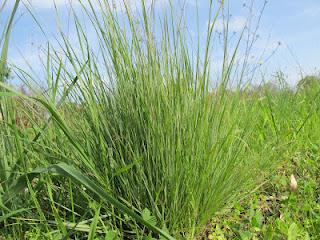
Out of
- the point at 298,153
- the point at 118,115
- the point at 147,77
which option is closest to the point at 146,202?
the point at 118,115

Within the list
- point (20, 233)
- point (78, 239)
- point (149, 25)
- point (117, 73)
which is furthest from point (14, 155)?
point (149, 25)

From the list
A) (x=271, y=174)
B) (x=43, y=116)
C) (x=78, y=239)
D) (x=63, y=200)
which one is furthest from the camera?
(x=271, y=174)

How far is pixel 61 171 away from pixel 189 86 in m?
0.78

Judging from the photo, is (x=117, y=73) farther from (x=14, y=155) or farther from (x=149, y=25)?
(x=14, y=155)

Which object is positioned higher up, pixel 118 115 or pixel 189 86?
pixel 189 86

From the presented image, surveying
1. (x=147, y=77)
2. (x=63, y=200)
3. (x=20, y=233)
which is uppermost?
(x=147, y=77)

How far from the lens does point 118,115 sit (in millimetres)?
1884

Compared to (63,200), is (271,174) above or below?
above

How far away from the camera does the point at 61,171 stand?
1437 millimetres

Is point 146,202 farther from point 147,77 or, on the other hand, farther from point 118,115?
point 147,77

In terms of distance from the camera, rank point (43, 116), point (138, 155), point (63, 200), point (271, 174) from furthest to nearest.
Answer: point (271, 174) < point (43, 116) < point (63, 200) < point (138, 155)

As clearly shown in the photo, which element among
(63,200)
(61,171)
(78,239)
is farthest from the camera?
(63,200)

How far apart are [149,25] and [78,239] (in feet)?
3.18

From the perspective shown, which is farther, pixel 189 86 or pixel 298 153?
pixel 298 153
